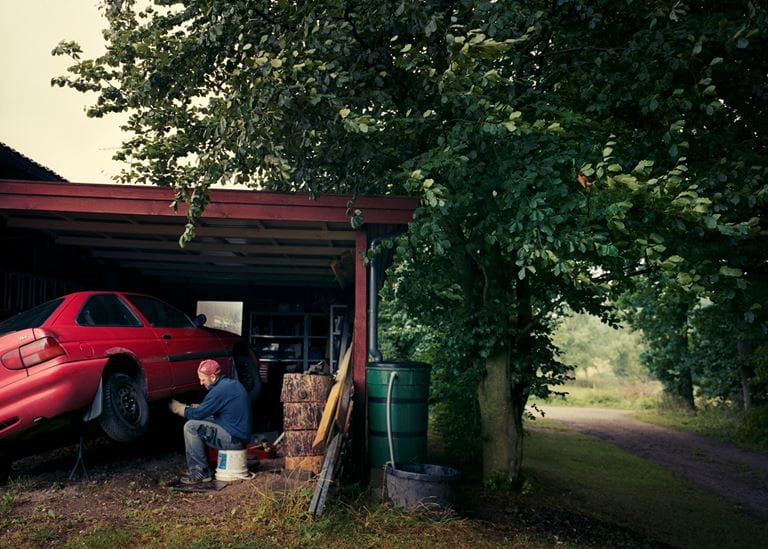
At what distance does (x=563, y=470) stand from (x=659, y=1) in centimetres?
761

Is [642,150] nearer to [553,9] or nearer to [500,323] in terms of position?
[553,9]

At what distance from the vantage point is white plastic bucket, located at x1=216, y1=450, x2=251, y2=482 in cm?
661

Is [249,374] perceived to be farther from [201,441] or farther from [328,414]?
[328,414]

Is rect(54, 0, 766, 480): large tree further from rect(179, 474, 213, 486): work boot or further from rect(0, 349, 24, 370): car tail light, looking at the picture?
rect(179, 474, 213, 486): work boot

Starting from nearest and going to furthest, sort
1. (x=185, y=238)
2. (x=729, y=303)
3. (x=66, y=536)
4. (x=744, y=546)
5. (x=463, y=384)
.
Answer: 1. (x=66, y=536)
2. (x=185, y=238)
3. (x=729, y=303)
4. (x=744, y=546)
5. (x=463, y=384)

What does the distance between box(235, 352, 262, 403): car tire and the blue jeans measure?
2.96 m

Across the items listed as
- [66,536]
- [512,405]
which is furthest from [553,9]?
[66,536]

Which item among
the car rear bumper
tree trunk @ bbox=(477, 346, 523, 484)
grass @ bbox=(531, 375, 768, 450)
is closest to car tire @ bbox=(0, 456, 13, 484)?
the car rear bumper

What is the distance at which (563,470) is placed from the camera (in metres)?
11.4

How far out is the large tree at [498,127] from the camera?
6020 mm

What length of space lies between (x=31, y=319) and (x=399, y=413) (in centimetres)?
377

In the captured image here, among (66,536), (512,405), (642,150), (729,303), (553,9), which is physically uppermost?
(553,9)

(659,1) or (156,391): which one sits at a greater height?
(659,1)

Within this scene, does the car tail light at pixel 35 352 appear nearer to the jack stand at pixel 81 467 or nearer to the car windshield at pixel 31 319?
the car windshield at pixel 31 319
